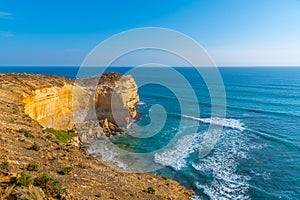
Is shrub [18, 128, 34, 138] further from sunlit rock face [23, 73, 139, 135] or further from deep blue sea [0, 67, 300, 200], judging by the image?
deep blue sea [0, 67, 300, 200]

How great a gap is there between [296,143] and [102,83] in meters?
34.2

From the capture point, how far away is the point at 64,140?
99.7 ft

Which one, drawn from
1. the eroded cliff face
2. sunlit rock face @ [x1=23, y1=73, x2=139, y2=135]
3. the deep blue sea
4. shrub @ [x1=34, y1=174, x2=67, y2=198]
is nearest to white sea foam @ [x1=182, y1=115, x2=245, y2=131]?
the deep blue sea

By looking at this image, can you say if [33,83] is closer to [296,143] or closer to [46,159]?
[46,159]

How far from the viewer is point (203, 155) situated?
3341 centimetres

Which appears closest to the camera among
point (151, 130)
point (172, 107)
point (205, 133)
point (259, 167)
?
point (259, 167)

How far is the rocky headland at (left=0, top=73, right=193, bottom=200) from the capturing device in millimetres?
10570

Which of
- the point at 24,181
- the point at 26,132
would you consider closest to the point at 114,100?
the point at 26,132

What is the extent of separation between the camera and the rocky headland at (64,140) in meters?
10.6

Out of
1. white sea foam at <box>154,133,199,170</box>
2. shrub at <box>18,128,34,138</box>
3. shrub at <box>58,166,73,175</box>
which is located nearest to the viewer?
shrub at <box>58,166,73,175</box>

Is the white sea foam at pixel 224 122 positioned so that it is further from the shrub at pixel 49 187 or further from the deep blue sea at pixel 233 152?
the shrub at pixel 49 187

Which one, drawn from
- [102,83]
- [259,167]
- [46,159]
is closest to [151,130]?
[102,83]

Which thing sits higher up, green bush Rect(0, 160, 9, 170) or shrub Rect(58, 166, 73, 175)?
green bush Rect(0, 160, 9, 170)

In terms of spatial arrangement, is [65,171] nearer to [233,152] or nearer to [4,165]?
[4,165]
